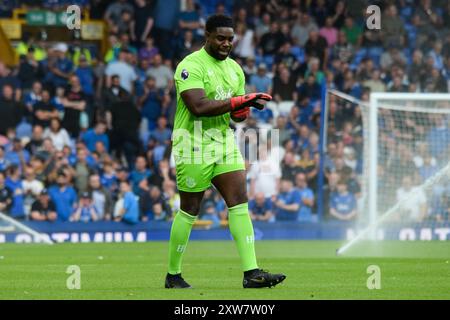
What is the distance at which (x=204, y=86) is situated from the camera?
11.2 metres

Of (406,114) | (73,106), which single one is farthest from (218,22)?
(73,106)

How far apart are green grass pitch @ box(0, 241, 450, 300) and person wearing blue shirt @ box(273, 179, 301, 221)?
84.4 inches

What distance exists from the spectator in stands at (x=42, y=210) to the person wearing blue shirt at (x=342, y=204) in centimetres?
537

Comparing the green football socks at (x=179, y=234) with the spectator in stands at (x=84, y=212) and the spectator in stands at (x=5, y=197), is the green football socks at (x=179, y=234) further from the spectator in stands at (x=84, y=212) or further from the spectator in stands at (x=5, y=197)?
the spectator in stands at (x=5, y=197)

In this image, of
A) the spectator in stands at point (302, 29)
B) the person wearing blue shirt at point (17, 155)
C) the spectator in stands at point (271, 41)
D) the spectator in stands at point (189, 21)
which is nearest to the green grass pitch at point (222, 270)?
the person wearing blue shirt at point (17, 155)

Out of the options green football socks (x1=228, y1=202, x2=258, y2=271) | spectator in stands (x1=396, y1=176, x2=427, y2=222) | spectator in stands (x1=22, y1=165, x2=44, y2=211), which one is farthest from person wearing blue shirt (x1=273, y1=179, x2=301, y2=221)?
green football socks (x1=228, y1=202, x2=258, y2=271)

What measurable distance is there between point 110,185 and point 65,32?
5511 mm

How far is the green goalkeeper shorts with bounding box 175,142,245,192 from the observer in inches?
438

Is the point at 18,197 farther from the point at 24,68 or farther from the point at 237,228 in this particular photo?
the point at 237,228

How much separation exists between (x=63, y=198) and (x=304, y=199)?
15.4ft

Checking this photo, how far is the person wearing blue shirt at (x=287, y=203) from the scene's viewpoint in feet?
77.8

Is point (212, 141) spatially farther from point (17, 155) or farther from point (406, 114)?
point (17, 155)

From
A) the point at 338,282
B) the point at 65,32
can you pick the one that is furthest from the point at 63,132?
the point at 338,282

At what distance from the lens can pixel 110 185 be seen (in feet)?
77.4
